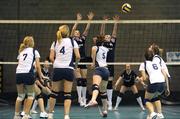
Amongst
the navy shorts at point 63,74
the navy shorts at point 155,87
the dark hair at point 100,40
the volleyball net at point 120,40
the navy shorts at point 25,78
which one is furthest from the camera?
the volleyball net at point 120,40

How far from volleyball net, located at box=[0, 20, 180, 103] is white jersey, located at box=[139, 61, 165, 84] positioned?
7088mm

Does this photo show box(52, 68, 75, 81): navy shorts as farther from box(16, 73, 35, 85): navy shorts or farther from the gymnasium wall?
the gymnasium wall

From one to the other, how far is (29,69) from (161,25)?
876cm

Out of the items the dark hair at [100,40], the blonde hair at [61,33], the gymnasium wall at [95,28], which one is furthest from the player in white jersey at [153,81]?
the gymnasium wall at [95,28]

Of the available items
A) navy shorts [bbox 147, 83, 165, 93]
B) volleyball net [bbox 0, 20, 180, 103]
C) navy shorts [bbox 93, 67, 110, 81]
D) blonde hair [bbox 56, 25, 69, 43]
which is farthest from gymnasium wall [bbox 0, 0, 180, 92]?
blonde hair [bbox 56, 25, 69, 43]

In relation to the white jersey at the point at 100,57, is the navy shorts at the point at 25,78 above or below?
below

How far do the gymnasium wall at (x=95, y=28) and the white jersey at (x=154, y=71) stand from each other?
285 inches

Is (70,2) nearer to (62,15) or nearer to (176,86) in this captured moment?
(62,15)

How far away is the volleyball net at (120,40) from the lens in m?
17.2

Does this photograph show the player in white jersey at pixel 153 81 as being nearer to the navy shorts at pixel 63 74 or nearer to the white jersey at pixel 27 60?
the navy shorts at pixel 63 74

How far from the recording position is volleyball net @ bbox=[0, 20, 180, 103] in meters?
17.2

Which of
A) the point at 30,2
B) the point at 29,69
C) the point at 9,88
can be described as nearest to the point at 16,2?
the point at 30,2

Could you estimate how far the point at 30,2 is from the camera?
17625mm

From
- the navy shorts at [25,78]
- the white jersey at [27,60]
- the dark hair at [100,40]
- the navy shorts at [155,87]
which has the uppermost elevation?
the dark hair at [100,40]
